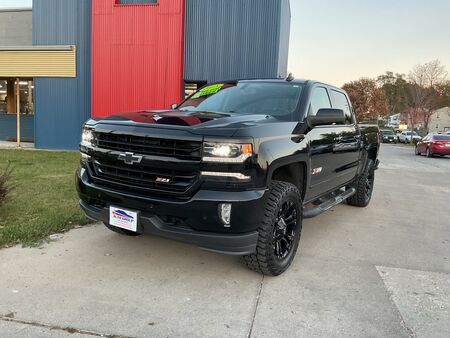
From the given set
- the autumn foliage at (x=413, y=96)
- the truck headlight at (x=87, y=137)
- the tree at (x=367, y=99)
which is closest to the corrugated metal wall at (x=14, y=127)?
the truck headlight at (x=87, y=137)

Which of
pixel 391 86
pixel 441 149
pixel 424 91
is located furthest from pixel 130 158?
pixel 391 86

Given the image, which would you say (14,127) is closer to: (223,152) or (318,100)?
(318,100)

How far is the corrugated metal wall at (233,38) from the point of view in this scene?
1425 centimetres

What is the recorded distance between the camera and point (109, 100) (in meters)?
14.7

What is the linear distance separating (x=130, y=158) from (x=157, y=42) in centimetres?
1163

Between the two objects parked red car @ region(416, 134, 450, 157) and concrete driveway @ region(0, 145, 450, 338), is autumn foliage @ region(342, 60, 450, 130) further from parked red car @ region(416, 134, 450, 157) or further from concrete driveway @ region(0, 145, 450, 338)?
concrete driveway @ region(0, 145, 450, 338)

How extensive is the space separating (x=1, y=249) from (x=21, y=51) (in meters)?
12.9

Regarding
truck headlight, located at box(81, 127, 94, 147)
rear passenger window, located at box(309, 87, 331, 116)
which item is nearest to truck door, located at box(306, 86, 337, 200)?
rear passenger window, located at box(309, 87, 331, 116)

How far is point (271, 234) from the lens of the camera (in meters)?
3.60

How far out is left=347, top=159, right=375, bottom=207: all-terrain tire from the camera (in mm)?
7020

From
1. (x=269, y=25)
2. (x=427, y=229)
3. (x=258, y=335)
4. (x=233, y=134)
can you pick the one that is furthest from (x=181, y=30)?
(x=258, y=335)

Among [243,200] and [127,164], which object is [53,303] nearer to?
[127,164]

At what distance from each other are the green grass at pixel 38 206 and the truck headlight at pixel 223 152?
2.48 meters

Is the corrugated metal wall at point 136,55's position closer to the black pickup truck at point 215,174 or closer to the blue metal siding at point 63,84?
the blue metal siding at point 63,84
